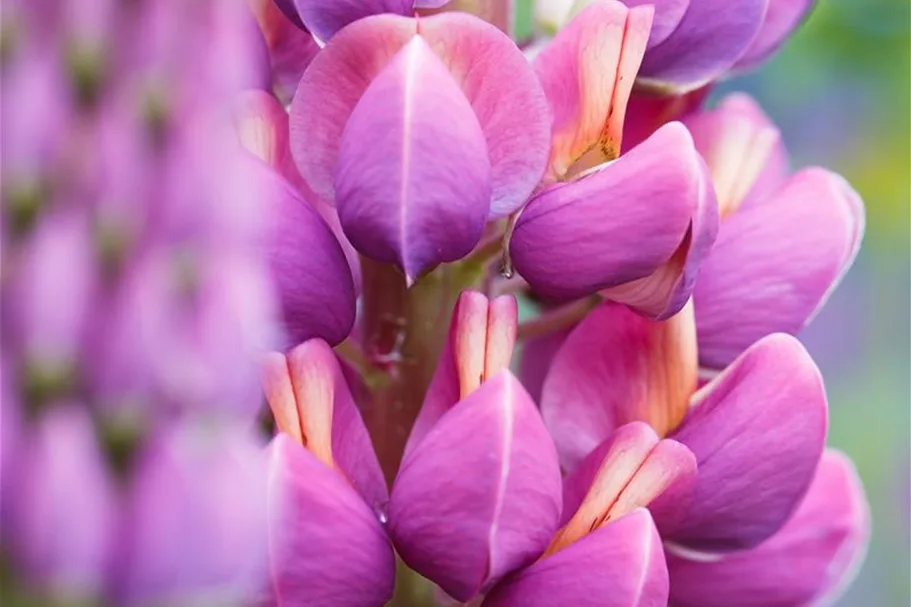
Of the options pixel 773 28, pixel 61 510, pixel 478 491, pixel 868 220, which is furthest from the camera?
pixel 868 220

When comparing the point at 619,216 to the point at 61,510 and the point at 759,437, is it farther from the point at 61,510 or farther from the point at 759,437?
the point at 61,510

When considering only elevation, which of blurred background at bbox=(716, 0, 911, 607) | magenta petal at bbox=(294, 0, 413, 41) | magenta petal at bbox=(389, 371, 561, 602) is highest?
magenta petal at bbox=(294, 0, 413, 41)

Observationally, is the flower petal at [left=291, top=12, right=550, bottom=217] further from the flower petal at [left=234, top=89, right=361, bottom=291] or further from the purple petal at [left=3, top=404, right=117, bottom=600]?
the purple petal at [left=3, top=404, right=117, bottom=600]

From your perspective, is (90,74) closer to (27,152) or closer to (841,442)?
(27,152)

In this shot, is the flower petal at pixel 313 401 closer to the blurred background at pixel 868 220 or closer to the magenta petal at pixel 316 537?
the magenta petal at pixel 316 537

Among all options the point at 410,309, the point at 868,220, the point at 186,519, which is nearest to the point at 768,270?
the point at 410,309

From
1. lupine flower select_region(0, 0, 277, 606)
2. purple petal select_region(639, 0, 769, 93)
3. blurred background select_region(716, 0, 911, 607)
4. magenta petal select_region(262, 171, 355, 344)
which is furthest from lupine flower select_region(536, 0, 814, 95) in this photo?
blurred background select_region(716, 0, 911, 607)

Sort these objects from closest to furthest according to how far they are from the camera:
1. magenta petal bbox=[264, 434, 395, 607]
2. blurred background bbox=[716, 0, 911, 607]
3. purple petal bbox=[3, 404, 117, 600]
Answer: purple petal bbox=[3, 404, 117, 600], magenta petal bbox=[264, 434, 395, 607], blurred background bbox=[716, 0, 911, 607]
